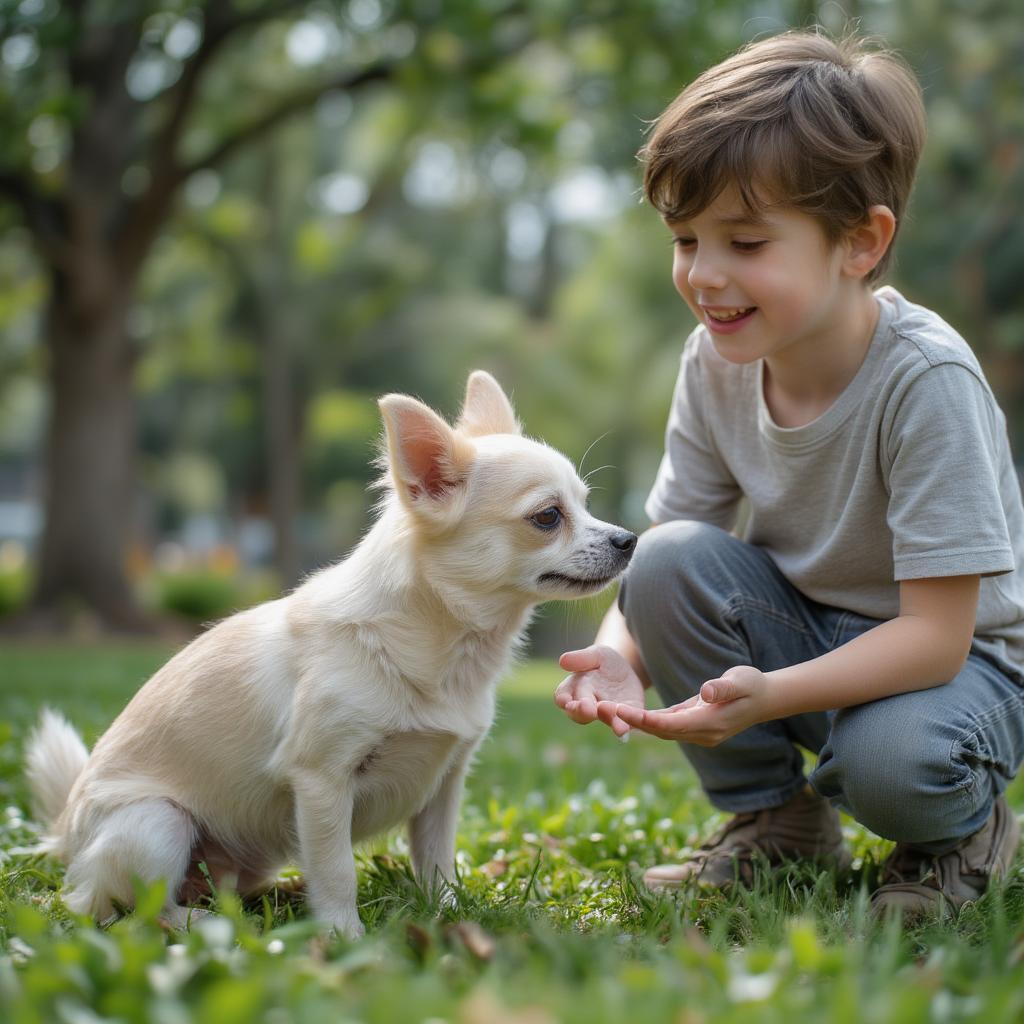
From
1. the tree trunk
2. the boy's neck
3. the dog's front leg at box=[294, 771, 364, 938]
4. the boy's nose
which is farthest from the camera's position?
the tree trunk

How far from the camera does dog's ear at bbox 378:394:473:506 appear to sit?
2455mm

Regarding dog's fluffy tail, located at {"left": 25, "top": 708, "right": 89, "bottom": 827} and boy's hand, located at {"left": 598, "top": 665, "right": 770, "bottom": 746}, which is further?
dog's fluffy tail, located at {"left": 25, "top": 708, "right": 89, "bottom": 827}

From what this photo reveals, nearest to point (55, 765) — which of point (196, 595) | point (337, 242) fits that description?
point (196, 595)

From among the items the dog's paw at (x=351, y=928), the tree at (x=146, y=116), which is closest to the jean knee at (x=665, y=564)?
the dog's paw at (x=351, y=928)

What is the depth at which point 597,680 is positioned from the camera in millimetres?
2424

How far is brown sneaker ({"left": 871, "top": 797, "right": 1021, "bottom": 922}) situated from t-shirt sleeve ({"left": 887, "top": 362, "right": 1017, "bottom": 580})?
23.9 inches

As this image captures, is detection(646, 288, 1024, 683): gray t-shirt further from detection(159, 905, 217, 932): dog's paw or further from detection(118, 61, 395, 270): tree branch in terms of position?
detection(118, 61, 395, 270): tree branch

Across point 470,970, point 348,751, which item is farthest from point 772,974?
point 348,751

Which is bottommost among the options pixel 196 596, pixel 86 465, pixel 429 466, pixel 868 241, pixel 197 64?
pixel 196 596

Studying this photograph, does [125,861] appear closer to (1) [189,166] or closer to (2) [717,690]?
(2) [717,690]

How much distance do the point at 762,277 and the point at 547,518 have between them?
71cm

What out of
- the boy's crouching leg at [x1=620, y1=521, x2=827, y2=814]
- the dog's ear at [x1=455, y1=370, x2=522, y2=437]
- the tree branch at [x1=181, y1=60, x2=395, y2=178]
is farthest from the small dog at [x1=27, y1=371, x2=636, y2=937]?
the tree branch at [x1=181, y1=60, x2=395, y2=178]

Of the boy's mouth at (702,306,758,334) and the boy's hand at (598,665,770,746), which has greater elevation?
the boy's mouth at (702,306,758,334)

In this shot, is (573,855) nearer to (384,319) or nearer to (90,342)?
(90,342)
